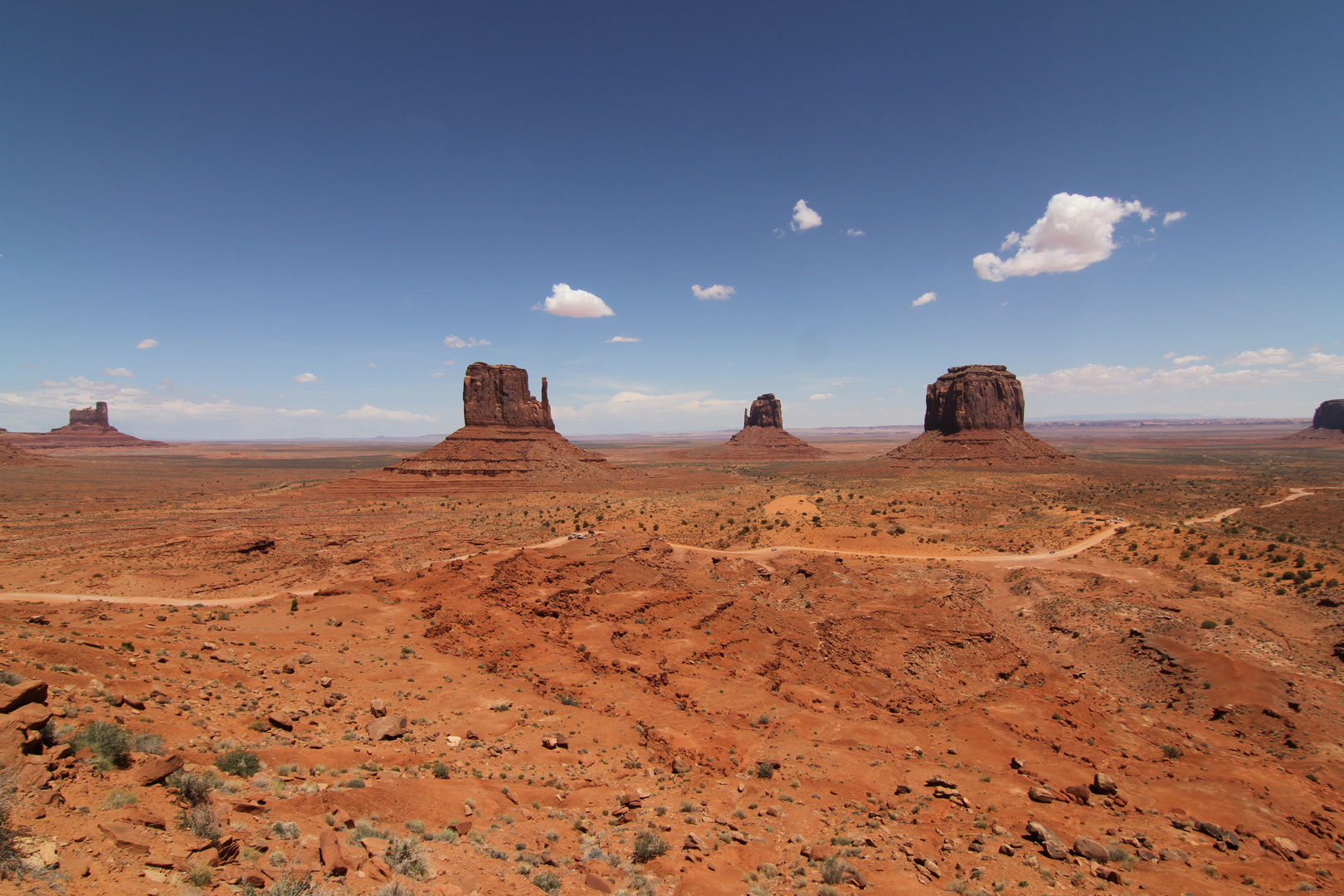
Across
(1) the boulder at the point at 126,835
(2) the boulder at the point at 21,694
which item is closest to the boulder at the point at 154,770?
(1) the boulder at the point at 126,835

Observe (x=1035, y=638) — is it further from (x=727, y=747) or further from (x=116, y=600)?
(x=116, y=600)

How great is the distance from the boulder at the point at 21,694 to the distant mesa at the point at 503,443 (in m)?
68.9

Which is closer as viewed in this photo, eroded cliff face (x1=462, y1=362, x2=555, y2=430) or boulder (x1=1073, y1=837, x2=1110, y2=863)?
boulder (x1=1073, y1=837, x2=1110, y2=863)

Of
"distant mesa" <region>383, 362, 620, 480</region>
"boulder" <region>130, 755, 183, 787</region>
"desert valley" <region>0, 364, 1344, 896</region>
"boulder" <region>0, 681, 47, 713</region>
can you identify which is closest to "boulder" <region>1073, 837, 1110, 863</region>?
"desert valley" <region>0, 364, 1344, 896</region>

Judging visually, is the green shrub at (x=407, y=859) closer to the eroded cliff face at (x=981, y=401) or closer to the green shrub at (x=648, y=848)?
the green shrub at (x=648, y=848)

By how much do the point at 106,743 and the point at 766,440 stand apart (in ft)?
575

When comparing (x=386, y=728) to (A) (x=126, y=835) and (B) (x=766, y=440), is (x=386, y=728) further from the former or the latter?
(B) (x=766, y=440)

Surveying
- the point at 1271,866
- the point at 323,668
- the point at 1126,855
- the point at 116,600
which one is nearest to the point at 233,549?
the point at 116,600

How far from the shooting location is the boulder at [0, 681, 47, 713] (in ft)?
27.1

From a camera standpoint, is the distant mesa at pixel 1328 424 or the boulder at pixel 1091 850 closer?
the boulder at pixel 1091 850

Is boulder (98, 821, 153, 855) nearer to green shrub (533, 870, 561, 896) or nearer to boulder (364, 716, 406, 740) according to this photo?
green shrub (533, 870, 561, 896)

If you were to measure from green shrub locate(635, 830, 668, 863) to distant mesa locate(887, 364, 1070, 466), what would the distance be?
94.3m

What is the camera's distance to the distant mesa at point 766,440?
169000 mm

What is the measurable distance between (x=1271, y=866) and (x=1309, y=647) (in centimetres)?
1522
